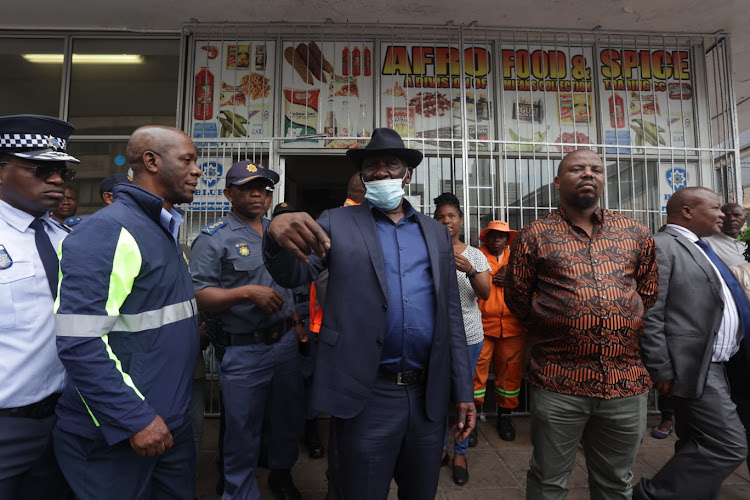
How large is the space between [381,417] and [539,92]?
489 cm

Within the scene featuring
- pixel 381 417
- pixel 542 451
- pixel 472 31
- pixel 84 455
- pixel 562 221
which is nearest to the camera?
pixel 84 455

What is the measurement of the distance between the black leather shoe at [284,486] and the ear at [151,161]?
2237 mm

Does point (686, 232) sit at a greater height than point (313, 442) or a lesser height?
greater

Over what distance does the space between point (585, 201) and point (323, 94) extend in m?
3.74

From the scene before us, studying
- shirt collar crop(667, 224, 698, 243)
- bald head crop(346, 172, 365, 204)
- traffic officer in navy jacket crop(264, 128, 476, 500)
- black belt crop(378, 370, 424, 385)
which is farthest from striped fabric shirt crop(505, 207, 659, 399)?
bald head crop(346, 172, 365, 204)

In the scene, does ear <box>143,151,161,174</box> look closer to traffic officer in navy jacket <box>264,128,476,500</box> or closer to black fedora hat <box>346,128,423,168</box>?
traffic officer in navy jacket <box>264,128,476,500</box>

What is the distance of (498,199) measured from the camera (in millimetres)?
5180

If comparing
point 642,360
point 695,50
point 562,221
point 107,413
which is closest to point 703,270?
point 642,360

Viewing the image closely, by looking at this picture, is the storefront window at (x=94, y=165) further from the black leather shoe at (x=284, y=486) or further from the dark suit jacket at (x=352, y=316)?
the dark suit jacket at (x=352, y=316)

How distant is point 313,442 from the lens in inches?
144

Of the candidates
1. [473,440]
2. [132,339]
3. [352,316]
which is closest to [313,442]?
[473,440]

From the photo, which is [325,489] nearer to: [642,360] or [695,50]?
[642,360]

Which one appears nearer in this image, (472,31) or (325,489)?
(325,489)

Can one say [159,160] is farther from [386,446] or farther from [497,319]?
[497,319]
